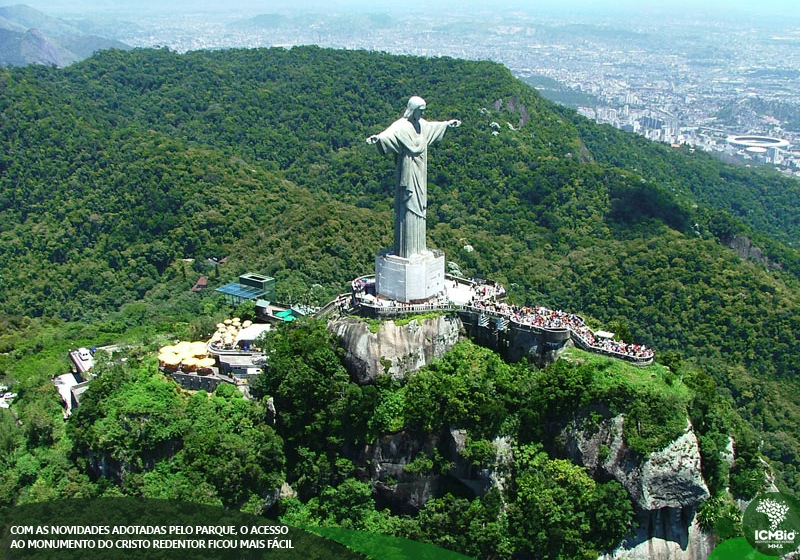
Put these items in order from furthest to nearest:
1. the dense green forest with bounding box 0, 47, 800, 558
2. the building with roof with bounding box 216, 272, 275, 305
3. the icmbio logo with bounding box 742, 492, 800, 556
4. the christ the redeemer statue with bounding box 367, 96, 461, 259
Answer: the building with roof with bounding box 216, 272, 275, 305, the christ the redeemer statue with bounding box 367, 96, 461, 259, the dense green forest with bounding box 0, 47, 800, 558, the icmbio logo with bounding box 742, 492, 800, 556

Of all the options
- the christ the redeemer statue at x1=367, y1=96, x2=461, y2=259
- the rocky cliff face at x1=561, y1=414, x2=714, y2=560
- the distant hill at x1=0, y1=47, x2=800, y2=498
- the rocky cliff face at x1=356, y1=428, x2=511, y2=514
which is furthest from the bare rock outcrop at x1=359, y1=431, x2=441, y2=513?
the distant hill at x1=0, y1=47, x2=800, y2=498

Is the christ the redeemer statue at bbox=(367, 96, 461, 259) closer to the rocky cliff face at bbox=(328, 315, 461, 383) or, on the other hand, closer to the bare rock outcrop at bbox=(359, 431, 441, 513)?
the rocky cliff face at bbox=(328, 315, 461, 383)

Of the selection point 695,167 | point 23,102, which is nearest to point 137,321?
point 23,102

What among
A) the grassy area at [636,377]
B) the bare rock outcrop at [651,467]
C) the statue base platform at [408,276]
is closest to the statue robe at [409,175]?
the statue base platform at [408,276]

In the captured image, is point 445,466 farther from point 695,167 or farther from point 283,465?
point 695,167

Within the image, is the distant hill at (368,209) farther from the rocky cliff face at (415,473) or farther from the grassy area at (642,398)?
the rocky cliff face at (415,473)

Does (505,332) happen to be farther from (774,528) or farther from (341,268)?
(341,268)
